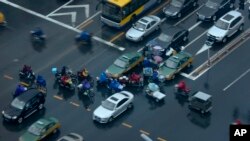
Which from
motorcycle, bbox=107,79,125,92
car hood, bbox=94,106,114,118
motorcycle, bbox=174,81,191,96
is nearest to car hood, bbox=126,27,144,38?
motorcycle, bbox=107,79,125,92

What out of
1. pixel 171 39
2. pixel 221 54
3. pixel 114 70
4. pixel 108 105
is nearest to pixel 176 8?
pixel 171 39

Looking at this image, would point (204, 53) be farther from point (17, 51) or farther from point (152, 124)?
point (17, 51)

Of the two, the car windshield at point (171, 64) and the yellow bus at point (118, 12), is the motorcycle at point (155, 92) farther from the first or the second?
the yellow bus at point (118, 12)

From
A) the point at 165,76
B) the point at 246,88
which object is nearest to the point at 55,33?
the point at 165,76

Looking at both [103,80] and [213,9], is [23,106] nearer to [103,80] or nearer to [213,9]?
[103,80]

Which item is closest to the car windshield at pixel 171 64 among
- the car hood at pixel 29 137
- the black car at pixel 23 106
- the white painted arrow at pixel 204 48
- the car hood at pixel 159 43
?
the car hood at pixel 159 43

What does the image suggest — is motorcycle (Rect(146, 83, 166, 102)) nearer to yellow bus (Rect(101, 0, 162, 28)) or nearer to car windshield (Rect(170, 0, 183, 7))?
yellow bus (Rect(101, 0, 162, 28))
